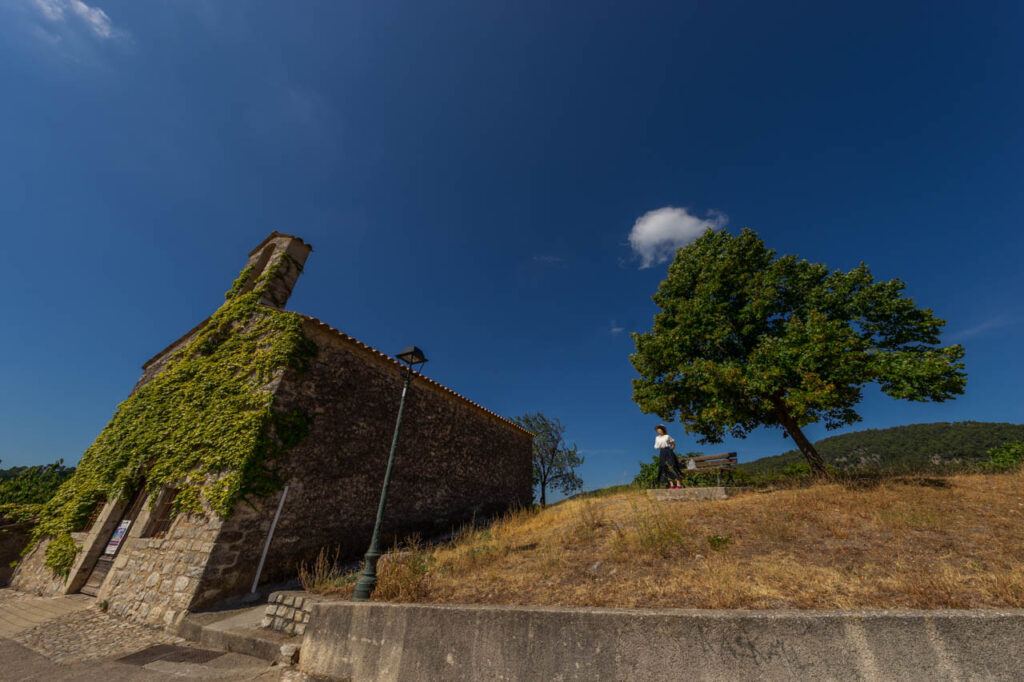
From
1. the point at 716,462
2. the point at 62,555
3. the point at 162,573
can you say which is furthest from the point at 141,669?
the point at 716,462

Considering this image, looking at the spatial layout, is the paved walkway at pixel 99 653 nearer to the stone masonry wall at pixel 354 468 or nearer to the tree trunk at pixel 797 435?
the stone masonry wall at pixel 354 468

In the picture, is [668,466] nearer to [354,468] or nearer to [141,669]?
[354,468]

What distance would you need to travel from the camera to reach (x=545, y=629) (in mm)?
3553

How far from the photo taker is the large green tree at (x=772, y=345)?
884 centimetres

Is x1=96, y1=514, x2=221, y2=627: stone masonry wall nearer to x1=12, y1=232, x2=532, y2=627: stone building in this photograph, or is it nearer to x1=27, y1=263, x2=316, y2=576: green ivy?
x1=12, y1=232, x2=532, y2=627: stone building

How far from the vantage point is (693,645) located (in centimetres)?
310

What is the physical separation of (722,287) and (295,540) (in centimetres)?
1388

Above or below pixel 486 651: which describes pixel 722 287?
above

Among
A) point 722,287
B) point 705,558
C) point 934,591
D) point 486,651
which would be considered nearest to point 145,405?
point 486,651

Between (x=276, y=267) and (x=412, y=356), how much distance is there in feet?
23.8

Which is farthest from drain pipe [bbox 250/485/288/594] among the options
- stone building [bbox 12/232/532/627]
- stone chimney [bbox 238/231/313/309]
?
stone chimney [bbox 238/231/313/309]

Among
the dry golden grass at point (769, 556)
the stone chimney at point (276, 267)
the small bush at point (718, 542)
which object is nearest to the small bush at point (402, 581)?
the dry golden grass at point (769, 556)

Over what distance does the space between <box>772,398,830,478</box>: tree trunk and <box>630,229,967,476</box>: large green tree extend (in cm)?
3

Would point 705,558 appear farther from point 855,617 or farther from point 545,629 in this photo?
point 545,629
